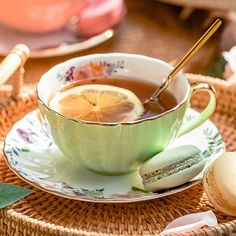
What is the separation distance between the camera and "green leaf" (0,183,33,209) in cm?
77

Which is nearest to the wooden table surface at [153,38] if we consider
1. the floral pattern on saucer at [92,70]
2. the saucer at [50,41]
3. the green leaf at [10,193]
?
the saucer at [50,41]

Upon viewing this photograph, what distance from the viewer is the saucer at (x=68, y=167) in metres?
0.78

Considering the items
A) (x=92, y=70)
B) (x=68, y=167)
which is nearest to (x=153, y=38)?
(x=92, y=70)

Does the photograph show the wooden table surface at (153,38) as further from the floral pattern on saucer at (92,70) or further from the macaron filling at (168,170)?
the macaron filling at (168,170)

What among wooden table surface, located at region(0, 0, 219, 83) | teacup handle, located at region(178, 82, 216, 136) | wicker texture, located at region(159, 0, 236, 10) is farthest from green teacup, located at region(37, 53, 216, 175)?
wicker texture, located at region(159, 0, 236, 10)

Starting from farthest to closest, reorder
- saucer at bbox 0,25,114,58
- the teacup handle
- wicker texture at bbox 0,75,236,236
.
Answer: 1. saucer at bbox 0,25,114,58
2. the teacup handle
3. wicker texture at bbox 0,75,236,236

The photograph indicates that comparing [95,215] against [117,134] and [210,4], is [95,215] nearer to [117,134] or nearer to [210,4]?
[117,134]

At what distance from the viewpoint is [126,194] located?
782 millimetres

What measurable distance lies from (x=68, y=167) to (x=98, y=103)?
0.27ft

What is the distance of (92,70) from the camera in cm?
91

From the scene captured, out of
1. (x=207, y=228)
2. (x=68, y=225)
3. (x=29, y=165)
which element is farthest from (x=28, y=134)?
(x=207, y=228)

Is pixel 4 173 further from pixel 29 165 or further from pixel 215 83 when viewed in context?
pixel 215 83

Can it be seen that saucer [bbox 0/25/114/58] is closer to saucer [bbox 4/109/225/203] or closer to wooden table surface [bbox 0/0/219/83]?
wooden table surface [bbox 0/0/219/83]

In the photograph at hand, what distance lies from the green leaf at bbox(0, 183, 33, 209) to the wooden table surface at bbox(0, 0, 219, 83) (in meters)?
0.35
